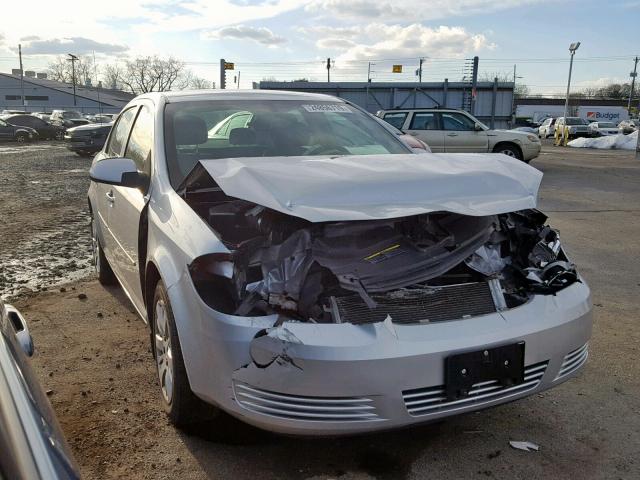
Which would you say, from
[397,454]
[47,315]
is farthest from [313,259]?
[47,315]

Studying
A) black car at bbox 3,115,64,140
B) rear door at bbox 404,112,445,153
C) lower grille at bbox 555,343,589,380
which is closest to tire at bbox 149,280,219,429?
lower grille at bbox 555,343,589,380

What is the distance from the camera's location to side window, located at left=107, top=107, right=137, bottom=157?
434 cm

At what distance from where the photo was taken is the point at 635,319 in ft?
14.5

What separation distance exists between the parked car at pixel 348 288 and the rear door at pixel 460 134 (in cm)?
1271

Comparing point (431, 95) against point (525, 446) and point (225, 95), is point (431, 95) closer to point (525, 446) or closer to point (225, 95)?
point (225, 95)

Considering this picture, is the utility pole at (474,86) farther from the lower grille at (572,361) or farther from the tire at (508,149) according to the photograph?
the lower grille at (572,361)

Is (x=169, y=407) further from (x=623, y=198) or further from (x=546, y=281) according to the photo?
(x=623, y=198)

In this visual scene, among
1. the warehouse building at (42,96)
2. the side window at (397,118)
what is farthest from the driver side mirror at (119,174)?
the warehouse building at (42,96)

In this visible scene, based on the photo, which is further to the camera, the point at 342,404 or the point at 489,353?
the point at 489,353

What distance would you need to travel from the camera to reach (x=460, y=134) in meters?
15.6

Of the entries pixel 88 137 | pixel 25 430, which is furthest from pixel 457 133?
pixel 25 430

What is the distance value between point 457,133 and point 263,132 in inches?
499

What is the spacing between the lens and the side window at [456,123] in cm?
1568

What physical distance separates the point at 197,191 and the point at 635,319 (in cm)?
346
